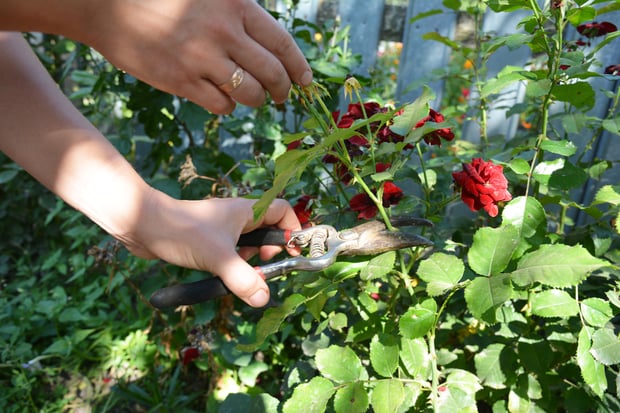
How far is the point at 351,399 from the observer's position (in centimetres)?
103

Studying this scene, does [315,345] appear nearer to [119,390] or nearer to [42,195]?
[119,390]

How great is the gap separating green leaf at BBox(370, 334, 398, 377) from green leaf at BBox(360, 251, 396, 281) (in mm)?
204

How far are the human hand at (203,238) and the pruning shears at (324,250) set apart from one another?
2.0 inches

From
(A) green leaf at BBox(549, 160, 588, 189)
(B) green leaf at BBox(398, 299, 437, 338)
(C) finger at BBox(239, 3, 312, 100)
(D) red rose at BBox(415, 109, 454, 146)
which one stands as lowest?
(B) green leaf at BBox(398, 299, 437, 338)

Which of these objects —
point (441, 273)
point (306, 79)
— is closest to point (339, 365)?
point (441, 273)

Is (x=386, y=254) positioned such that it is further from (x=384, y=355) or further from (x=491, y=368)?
(x=491, y=368)

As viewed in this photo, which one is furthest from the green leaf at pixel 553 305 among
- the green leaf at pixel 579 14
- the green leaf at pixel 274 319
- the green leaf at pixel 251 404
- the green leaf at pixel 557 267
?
the green leaf at pixel 251 404

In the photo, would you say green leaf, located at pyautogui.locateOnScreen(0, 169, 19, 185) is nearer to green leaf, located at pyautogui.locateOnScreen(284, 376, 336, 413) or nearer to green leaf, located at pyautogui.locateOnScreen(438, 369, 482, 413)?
green leaf, located at pyautogui.locateOnScreen(284, 376, 336, 413)

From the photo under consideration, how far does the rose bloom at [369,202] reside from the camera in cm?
112

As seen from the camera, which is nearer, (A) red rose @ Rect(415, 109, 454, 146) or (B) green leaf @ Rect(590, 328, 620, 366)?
(B) green leaf @ Rect(590, 328, 620, 366)

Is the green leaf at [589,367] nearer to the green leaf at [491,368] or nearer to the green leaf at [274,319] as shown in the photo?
the green leaf at [491,368]

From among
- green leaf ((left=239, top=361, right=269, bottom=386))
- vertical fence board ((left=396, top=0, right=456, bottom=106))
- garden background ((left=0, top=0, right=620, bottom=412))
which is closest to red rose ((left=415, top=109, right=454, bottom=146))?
garden background ((left=0, top=0, right=620, bottom=412))

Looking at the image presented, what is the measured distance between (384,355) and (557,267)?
418 mm

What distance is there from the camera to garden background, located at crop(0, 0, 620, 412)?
3.33 feet
